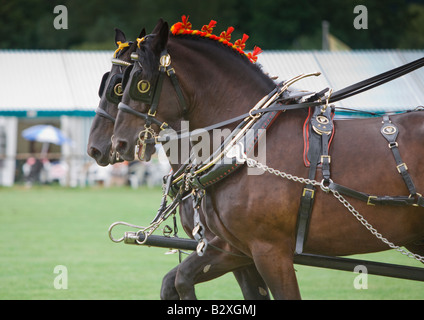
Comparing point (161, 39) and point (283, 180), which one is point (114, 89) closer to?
A: point (161, 39)

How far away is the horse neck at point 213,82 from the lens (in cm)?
466

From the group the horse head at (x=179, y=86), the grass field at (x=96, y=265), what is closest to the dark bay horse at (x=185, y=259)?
the horse head at (x=179, y=86)

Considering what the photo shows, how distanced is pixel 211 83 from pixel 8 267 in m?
6.00

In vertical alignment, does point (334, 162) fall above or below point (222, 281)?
above

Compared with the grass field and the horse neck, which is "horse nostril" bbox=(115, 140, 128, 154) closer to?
the horse neck

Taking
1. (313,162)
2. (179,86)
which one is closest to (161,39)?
(179,86)

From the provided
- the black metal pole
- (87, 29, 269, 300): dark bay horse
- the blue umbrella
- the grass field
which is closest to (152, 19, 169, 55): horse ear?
(87, 29, 269, 300): dark bay horse

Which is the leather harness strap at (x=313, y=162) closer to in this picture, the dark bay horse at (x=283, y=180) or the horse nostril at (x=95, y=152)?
the dark bay horse at (x=283, y=180)

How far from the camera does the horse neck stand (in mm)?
4656

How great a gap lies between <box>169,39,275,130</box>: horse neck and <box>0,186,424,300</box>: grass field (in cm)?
355
